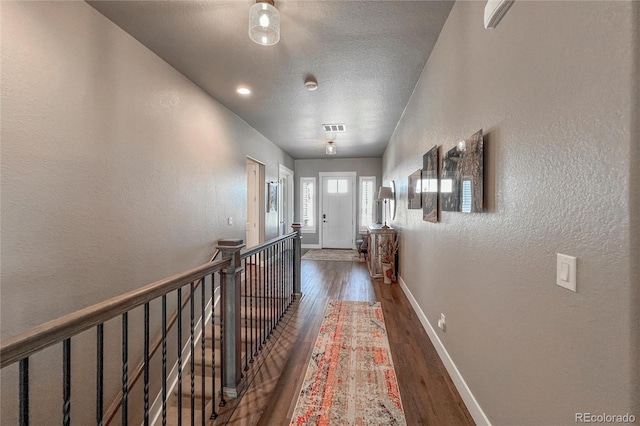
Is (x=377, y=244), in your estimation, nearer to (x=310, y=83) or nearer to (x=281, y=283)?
(x=281, y=283)

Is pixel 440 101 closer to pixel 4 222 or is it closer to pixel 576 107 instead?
pixel 576 107

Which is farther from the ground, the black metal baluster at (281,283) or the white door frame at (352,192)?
the white door frame at (352,192)

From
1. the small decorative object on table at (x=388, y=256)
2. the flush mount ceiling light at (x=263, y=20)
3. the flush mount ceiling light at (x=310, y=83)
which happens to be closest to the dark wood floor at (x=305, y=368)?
the small decorative object on table at (x=388, y=256)

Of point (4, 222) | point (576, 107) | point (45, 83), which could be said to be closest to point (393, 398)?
point (576, 107)

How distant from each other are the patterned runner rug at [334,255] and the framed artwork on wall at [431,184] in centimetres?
389

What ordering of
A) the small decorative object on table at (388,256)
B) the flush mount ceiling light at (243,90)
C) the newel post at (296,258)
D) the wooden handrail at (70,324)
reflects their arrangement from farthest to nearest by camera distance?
the small decorative object on table at (388,256), the newel post at (296,258), the flush mount ceiling light at (243,90), the wooden handrail at (70,324)

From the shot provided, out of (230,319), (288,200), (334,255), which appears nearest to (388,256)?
(334,255)

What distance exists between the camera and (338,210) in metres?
7.95

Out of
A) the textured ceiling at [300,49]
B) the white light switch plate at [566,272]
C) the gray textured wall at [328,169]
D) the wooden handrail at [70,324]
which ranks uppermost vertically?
the textured ceiling at [300,49]

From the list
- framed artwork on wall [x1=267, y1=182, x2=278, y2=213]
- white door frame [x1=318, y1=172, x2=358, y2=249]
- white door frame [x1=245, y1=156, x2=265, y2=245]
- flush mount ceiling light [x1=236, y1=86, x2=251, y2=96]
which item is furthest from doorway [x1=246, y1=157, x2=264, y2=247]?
white door frame [x1=318, y1=172, x2=358, y2=249]

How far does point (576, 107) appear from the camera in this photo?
88 cm

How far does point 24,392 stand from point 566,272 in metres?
1.61

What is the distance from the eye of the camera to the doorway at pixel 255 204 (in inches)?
220
